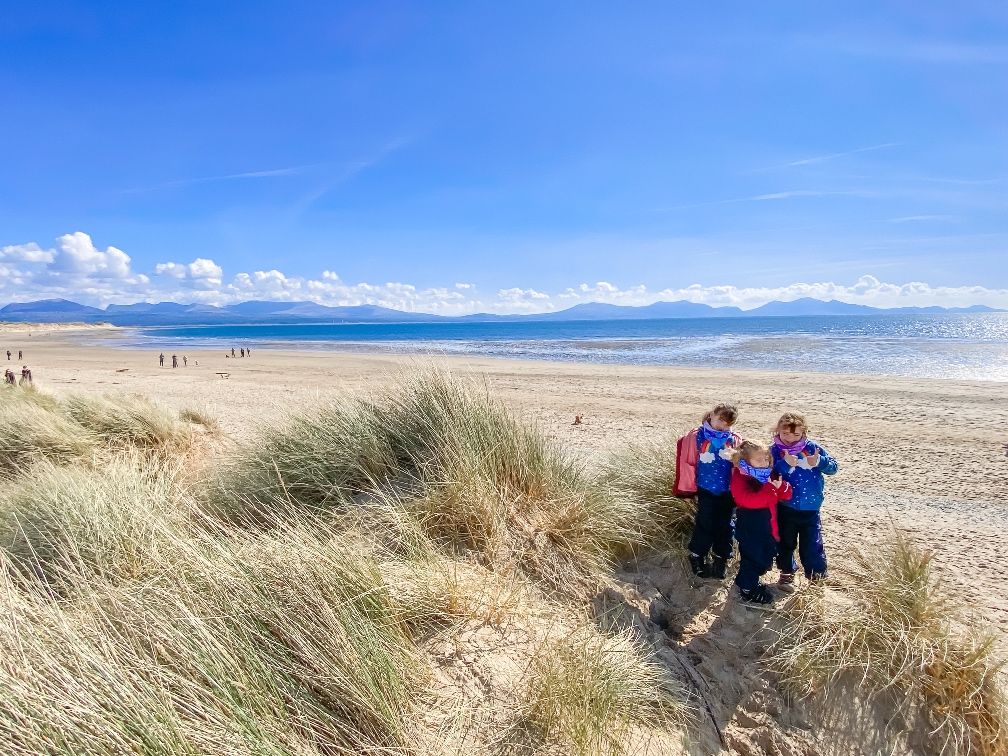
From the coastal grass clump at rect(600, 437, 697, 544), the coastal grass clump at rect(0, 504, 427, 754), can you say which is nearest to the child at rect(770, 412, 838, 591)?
the coastal grass clump at rect(600, 437, 697, 544)

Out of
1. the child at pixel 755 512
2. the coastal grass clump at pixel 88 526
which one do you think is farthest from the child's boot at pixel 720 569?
the coastal grass clump at pixel 88 526

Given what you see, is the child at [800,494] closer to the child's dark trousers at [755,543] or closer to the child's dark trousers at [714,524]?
the child's dark trousers at [755,543]

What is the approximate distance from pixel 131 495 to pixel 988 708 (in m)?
5.32

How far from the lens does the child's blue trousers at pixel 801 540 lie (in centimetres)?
361

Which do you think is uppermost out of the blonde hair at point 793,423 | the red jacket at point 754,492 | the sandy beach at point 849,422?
the blonde hair at point 793,423

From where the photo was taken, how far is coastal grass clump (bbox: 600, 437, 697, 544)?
4172 mm

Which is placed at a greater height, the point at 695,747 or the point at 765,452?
the point at 765,452

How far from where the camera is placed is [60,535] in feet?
11.6

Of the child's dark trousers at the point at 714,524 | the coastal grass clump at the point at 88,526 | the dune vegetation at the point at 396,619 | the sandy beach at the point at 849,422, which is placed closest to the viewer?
the dune vegetation at the point at 396,619

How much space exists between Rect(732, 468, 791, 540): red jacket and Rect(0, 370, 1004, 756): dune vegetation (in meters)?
0.63

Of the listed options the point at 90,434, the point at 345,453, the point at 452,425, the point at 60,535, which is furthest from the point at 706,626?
the point at 90,434

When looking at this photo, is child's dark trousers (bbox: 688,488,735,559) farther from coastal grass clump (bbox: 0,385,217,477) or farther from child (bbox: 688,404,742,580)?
coastal grass clump (bbox: 0,385,217,477)

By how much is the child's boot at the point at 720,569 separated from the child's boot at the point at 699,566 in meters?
0.03

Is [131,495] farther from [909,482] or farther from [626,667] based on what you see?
[909,482]
